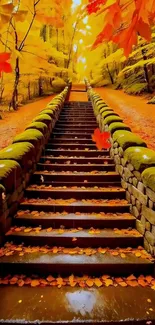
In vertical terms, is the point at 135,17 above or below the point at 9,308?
above

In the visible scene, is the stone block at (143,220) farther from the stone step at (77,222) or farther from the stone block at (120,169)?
the stone block at (120,169)

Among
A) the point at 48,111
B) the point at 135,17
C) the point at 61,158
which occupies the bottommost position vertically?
the point at 61,158

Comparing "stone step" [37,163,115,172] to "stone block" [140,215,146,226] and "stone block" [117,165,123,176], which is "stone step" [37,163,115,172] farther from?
"stone block" [140,215,146,226]

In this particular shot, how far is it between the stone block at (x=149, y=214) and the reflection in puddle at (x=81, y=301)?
1.23 metres

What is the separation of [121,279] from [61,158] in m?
3.90

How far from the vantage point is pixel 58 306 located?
2844 millimetres

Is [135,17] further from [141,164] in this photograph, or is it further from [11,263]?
[11,263]

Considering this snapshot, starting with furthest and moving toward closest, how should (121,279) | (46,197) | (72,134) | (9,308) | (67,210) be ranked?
(72,134)
(46,197)
(67,210)
(121,279)
(9,308)

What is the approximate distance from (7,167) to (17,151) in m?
0.92

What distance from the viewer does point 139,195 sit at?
4102 mm

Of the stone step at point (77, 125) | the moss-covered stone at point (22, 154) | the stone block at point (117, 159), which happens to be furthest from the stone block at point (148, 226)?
the stone step at point (77, 125)

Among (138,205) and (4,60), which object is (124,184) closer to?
(138,205)

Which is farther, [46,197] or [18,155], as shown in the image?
[46,197]

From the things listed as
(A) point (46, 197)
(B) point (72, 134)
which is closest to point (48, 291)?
(A) point (46, 197)
